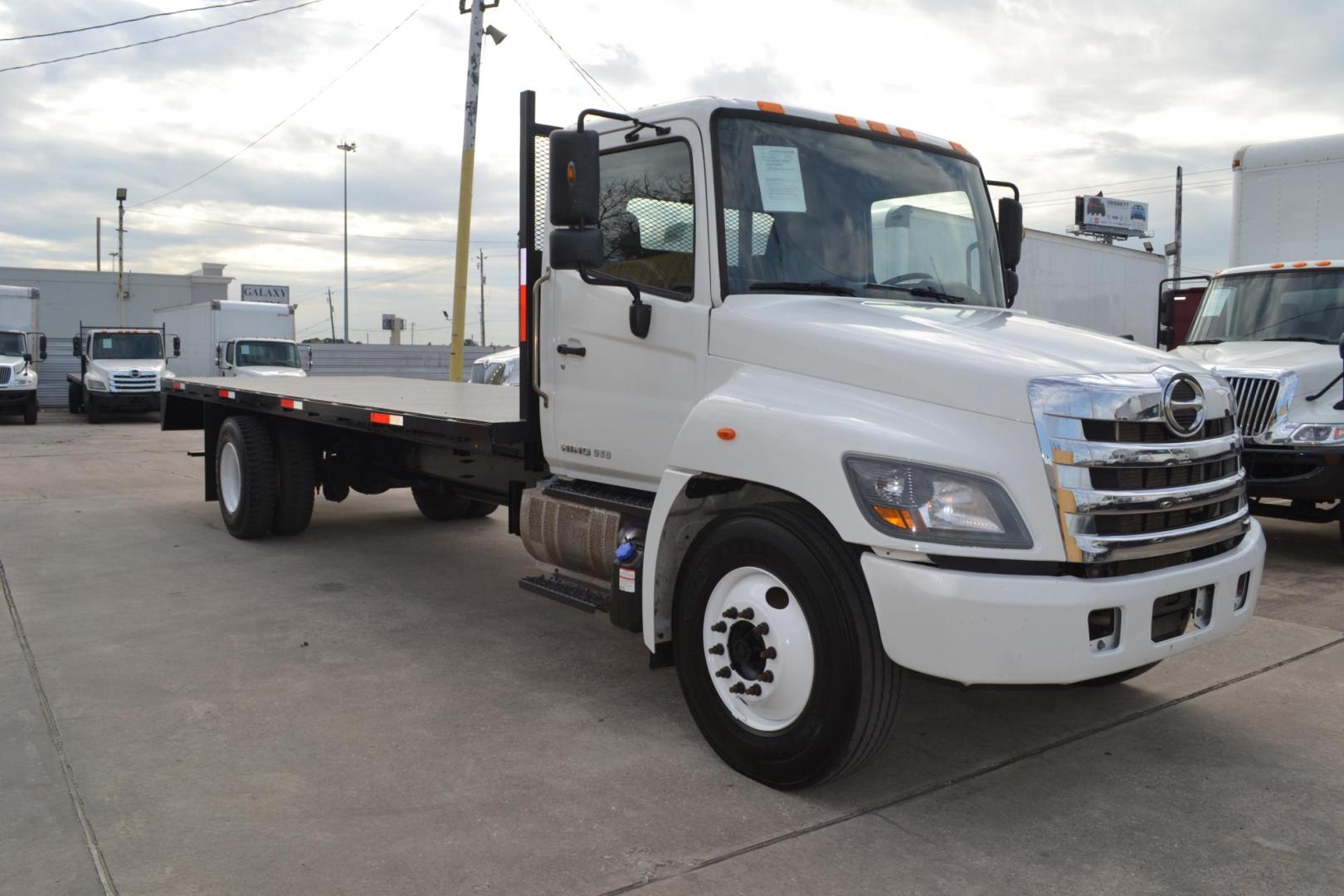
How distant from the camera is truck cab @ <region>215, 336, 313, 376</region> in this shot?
24.2m

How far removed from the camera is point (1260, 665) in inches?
219

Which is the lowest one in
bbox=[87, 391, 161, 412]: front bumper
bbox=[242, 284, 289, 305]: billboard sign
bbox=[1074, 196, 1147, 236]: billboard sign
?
bbox=[87, 391, 161, 412]: front bumper

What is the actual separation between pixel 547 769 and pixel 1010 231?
11.1 feet

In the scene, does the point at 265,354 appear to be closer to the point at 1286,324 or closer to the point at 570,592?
the point at 1286,324

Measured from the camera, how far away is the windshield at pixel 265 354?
24.5 meters

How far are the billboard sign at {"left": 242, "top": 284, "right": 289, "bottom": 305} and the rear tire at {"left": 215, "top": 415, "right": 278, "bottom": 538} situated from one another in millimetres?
46168

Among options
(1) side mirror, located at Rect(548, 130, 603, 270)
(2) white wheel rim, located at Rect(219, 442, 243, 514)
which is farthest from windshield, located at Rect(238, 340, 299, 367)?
(1) side mirror, located at Rect(548, 130, 603, 270)

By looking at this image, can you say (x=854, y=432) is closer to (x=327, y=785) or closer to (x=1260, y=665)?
(x=327, y=785)

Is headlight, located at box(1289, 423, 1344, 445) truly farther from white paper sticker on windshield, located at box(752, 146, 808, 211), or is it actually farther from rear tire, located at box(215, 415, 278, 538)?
rear tire, located at box(215, 415, 278, 538)

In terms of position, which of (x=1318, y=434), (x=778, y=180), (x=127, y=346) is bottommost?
(x=1318, y=434)

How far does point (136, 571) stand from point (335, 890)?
5247 mm

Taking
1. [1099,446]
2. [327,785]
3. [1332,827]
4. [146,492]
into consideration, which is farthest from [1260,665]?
[146,492]

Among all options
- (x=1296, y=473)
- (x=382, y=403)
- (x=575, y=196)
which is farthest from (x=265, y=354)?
(x=575, y=196)

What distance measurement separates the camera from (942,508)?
132 inches
